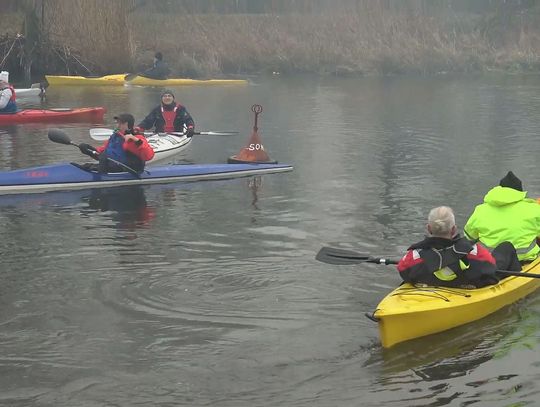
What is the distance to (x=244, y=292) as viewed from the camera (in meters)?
9.49

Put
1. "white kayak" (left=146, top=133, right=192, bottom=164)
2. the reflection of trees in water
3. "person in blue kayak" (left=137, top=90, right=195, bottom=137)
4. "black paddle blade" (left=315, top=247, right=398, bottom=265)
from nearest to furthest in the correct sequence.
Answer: "black paddle blade" (left=315, top=247, right=398, bottom=265), the reflection of trees in water, "white kayak" (left=146, top=133, right=192, bottom=164), "person in blue kayak" (left=137, top=90, right=195, bottom=137)

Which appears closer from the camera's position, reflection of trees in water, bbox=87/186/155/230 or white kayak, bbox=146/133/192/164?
reflection of trees in water, bbox=87/186/155/230

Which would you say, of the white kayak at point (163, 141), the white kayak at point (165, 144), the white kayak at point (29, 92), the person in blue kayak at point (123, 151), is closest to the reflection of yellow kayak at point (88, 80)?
the white kayak at point (29, 92)

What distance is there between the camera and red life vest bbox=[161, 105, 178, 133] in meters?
18.0

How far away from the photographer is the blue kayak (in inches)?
554

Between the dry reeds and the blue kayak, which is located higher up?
the dry reeds

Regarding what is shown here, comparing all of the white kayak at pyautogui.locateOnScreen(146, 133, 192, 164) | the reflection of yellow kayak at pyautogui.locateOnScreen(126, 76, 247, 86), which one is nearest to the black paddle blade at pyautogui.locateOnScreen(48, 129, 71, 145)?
the white kayak at pyautogui.locateOnScreen(146, 133, 192, 164)

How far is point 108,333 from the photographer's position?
8.32 metres

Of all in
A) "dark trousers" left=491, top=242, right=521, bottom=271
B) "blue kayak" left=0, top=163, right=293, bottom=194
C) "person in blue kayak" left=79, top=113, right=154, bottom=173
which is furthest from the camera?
"person in blue kayak" left=79, top=113, right=154, bottom=173

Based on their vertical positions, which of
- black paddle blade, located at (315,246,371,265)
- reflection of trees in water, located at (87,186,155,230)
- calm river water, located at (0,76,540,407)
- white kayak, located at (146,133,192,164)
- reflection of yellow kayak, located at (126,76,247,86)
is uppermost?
reflection of yellow kayak, located at (126,76,247,86)

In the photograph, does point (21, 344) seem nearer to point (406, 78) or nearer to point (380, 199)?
point (380, 199)

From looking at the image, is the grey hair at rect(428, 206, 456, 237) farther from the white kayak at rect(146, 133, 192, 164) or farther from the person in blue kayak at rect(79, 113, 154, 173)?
the white kayak at rect(146, 133, 192, 164)

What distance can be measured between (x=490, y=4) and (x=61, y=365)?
5321cm

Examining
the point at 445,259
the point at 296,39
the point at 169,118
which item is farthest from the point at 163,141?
the point at 296,39
